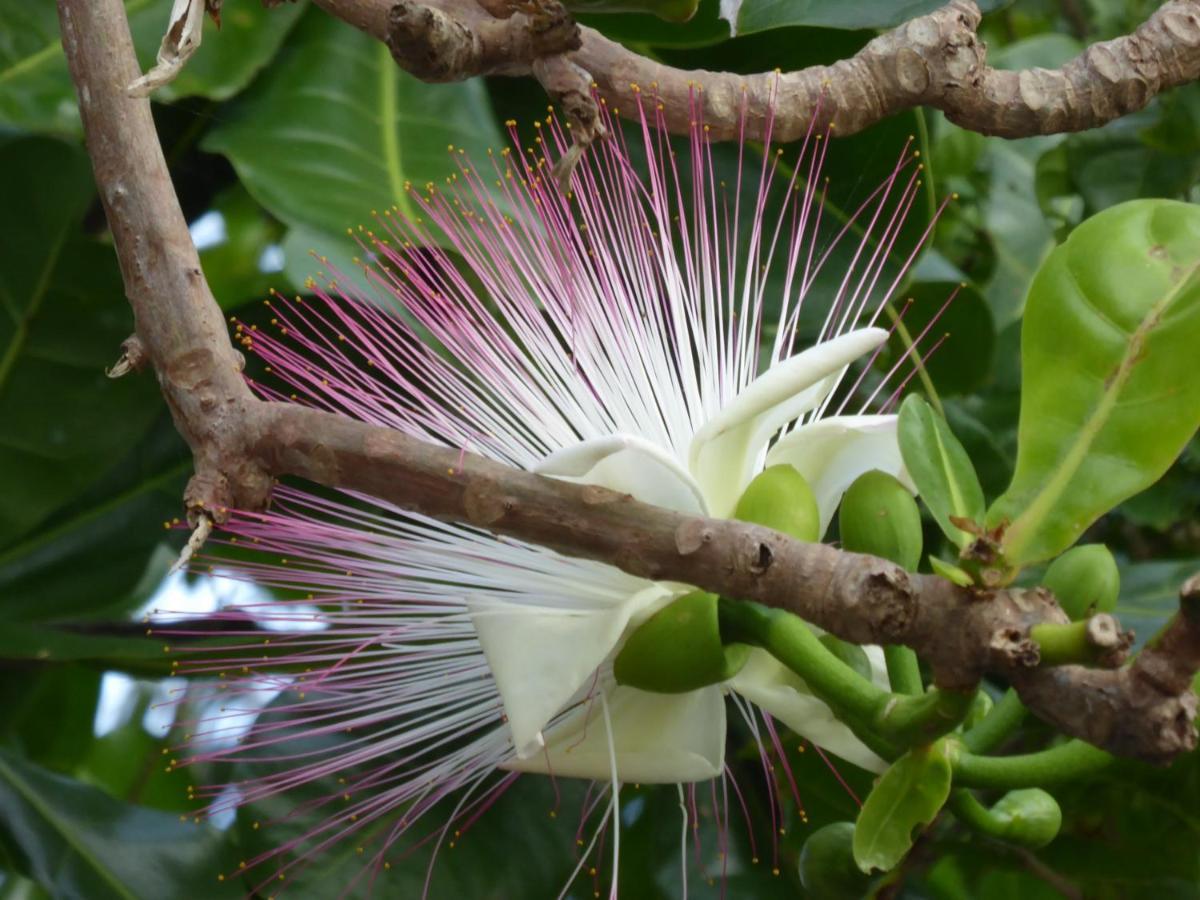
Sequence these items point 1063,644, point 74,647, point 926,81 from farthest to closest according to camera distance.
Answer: point 74,647 → point 926,81 → point 1063,644

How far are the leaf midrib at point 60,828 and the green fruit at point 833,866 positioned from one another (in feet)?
1.60

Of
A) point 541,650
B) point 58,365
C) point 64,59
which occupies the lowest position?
point 541,650

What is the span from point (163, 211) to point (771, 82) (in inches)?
14.2

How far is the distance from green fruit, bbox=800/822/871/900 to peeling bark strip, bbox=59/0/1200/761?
228 millimetres

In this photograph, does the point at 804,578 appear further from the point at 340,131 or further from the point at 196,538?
the point at 340,131

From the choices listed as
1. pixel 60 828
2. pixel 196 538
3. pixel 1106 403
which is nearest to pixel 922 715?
pixel 1106 403

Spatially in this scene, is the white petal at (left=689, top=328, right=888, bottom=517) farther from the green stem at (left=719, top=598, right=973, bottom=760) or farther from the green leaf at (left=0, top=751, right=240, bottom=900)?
the green leaf at (left=0, top=751, right=240, bottom=900)

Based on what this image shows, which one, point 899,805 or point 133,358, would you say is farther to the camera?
point 133,358

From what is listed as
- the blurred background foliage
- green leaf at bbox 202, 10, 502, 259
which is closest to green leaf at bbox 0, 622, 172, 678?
the blurred background foliage

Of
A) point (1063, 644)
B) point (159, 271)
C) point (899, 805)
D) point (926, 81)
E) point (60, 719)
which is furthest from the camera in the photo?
point (60, 719)

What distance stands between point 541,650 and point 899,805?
176 mm

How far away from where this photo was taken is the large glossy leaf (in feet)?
3.42

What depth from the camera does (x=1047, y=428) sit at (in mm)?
595

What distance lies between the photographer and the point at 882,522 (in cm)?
65
